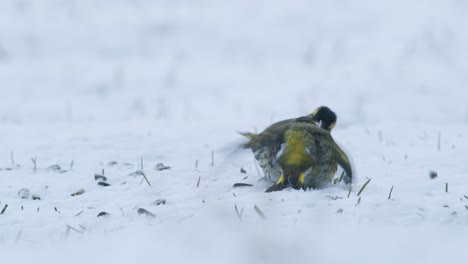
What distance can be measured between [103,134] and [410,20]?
10621mm

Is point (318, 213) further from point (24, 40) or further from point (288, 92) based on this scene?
point (24, 40)

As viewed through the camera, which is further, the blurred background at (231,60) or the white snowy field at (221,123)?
the blurred background at (231,60)

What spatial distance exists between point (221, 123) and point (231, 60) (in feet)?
21.9

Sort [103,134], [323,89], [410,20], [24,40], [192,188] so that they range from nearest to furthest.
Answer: [192,188]
[103,134]
[323,89]
[24,40]
[410,20]

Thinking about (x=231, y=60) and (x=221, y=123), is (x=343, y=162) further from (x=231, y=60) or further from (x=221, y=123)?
(x=231, y=60)

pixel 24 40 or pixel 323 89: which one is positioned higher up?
pixel 24 40

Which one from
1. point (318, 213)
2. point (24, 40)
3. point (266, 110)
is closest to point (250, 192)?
point (318, 213)

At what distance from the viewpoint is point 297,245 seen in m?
2.57

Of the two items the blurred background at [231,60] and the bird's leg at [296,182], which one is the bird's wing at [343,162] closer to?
the bird's leg at [296,182]

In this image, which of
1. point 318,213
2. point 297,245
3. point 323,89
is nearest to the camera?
point 297,245

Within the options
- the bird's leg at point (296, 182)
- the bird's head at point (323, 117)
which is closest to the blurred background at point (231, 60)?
the bird's head at point (323, 117)

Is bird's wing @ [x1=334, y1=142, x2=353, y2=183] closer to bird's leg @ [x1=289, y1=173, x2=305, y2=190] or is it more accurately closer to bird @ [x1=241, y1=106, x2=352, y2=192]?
bird @ [x1=241, y1=106, x2=352, y2=192]

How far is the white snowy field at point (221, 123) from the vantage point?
2811 mm

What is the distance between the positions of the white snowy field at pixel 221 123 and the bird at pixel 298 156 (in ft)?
0.36
